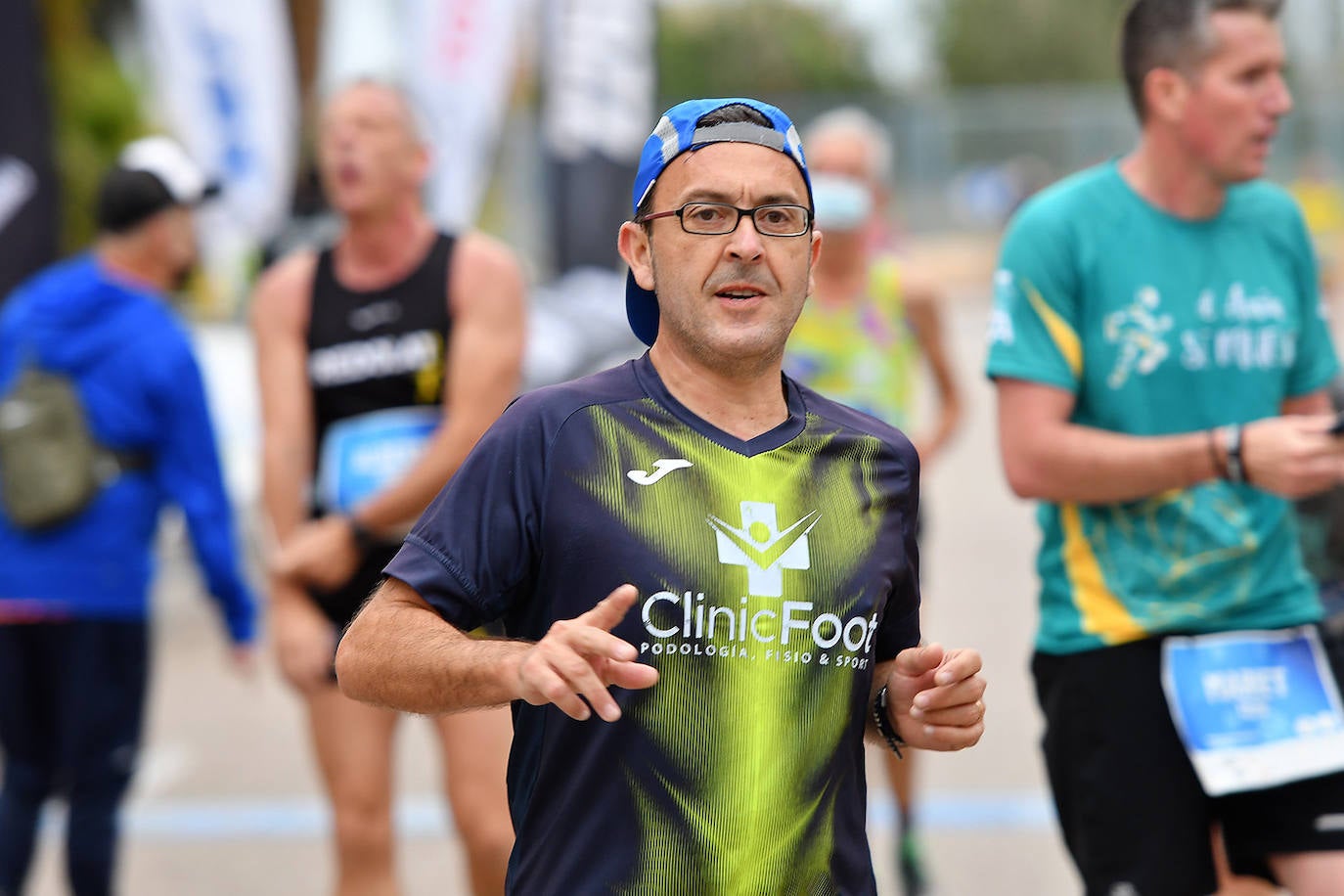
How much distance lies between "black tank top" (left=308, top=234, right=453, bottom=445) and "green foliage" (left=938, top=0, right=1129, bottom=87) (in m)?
52.4

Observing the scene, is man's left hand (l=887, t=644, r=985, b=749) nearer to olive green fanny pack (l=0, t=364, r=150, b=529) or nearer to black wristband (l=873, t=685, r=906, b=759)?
black wristband (l=873, t=685, r=906, b=759)

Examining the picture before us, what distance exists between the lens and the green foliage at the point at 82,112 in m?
17.8

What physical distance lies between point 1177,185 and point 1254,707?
3.53 ft

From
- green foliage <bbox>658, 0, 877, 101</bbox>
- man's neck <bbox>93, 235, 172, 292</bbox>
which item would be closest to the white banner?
man's neck <bbox>93, 235, 172, 292</bbox>

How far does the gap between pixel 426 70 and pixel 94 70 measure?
10646 millimetres

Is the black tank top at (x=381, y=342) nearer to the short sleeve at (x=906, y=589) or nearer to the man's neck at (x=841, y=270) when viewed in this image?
the man's neck at (x=841, y=270)

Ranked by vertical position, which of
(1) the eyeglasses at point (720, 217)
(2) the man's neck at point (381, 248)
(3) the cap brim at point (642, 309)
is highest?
(1) the eyeglasses at point (720, 217)

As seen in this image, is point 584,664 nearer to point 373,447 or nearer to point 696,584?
point 696,584

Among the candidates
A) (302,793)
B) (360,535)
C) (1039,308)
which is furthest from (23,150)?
(1039,308)

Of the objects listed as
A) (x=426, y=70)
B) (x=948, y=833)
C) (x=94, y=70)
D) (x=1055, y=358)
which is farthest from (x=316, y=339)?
(x=94, y=70)

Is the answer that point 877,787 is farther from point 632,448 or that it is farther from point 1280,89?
point 632,448

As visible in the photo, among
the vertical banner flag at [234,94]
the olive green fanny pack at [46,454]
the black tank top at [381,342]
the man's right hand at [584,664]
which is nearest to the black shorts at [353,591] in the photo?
the black tank top at [381,342]

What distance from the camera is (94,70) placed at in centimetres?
1966

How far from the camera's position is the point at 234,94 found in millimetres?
9695
